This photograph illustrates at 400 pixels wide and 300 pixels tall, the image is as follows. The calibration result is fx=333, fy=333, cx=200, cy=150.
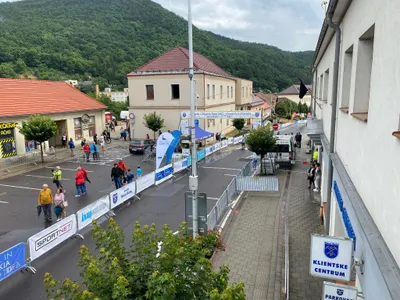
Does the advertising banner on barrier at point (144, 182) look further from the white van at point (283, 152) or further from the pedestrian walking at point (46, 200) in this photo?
the white van at point (283, 152)

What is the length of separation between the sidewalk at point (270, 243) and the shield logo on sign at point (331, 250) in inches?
142

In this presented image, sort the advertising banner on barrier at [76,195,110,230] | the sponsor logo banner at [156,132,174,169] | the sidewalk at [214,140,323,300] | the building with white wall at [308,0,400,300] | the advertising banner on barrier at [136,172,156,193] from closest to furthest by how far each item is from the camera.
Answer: the building with white wall at [308,0,400,300]
the sidewalk at [214,140,323,300]
the advertising banner on barrier at [76,195,110,230]
the advertising banner on barrier at [136,172,156,193]
the sponsor logo banner at [156,132,174,169]

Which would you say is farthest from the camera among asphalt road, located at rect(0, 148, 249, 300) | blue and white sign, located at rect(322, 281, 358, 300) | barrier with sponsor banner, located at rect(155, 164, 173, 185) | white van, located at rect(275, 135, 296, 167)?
white van, located at rect(275, 135, 296, 167)

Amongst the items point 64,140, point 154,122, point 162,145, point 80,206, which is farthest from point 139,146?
point 80,206

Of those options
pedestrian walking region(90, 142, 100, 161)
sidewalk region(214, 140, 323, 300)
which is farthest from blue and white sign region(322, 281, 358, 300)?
pedestrian walking region(90, 142, 100, 161)

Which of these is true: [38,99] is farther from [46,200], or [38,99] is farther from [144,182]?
[46,200]

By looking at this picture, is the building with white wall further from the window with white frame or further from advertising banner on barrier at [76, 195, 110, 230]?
the window with white frame

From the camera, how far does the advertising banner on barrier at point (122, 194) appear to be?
44.4 ft

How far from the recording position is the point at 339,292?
14.6 ft

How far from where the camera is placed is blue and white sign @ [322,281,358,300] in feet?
14.3

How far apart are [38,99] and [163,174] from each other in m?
16.1

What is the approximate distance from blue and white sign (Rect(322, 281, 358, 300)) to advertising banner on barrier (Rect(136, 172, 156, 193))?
1213 cm

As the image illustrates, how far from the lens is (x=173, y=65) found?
3344 centimetres

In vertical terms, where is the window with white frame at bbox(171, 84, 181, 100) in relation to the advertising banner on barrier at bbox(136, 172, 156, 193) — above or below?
above
